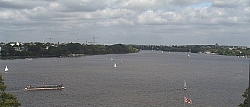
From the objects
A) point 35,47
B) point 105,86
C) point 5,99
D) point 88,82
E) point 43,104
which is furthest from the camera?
point 35,47

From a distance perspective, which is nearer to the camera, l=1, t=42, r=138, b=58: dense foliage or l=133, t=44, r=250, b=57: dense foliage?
l=1, t=42, r=138, b=58: dense foliage

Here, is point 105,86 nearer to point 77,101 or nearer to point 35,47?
point 77,101

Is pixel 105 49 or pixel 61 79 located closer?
pixel 61 79

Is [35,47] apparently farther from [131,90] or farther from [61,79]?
A: [131,90]

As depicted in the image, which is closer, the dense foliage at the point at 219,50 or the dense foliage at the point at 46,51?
the dense foliage at the point at 46,51

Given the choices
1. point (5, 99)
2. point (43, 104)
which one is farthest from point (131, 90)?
point (5, 99)

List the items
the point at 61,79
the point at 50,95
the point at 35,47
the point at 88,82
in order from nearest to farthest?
1. the point at 50,95
2. the point at 88,82
3. the point at 61,79
4. the point at 35,47

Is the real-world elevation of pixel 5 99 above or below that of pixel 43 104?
above

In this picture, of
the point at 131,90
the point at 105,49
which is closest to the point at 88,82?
the point at 131,90

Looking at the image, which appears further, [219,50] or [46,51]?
[219,50]
